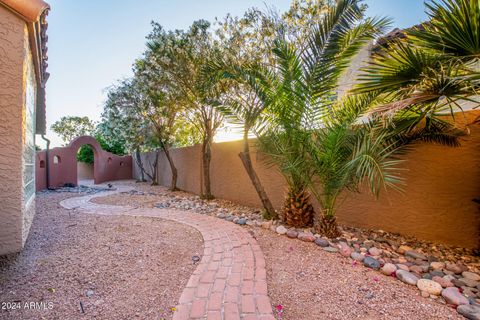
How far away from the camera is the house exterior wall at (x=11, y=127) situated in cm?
299

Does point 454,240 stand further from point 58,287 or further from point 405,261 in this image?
point 58,287

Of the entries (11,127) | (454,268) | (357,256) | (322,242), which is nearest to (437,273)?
(454,268)

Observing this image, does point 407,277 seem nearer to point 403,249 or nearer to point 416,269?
point 416,269

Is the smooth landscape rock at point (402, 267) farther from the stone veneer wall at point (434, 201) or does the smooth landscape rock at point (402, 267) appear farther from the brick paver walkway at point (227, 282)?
the brick paver walkway at point (227, 282)

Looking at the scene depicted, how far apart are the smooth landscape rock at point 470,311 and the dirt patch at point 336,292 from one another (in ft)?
0.19

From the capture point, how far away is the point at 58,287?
103 inches

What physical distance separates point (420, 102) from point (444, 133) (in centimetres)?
138

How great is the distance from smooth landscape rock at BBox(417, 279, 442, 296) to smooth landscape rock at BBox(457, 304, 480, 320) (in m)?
0.26

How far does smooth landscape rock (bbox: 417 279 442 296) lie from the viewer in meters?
2.50

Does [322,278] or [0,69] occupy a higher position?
[0,69]

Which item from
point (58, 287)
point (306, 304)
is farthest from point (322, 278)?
point (58, 287)

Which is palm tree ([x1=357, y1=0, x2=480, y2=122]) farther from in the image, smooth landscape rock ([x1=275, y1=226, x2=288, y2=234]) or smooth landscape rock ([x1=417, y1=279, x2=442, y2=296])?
smooth landscape rock ([x1=275, y1=226, x2=288, y2=234])

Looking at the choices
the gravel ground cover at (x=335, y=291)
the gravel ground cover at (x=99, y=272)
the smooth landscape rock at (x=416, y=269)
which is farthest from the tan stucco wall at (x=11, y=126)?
the smooth landscape rock at (x=416, y=269)

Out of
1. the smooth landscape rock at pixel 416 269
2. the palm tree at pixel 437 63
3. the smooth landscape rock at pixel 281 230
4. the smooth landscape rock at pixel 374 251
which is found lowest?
the smooth landscape rock at pixel 416 269
